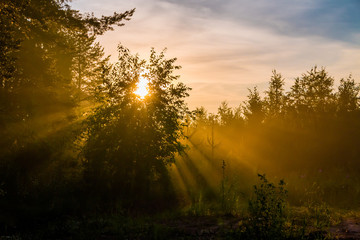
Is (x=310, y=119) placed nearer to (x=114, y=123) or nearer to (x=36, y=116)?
(x=114, y=123)

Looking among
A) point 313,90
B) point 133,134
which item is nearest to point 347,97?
point 313,90

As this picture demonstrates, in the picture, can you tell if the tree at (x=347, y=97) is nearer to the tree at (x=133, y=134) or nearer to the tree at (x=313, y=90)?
the tree at (x=313, y=90)

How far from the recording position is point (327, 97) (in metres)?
27.2

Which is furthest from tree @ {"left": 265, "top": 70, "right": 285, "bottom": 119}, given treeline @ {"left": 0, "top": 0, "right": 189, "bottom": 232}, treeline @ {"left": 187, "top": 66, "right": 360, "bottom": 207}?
treeline @ {"left": 0, "top": 0, "right": 189, "bottom": 232}

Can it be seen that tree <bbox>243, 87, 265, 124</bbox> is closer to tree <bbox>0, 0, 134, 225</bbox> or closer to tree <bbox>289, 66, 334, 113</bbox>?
tree <bbox>289, 66, 334, 113</bbox>

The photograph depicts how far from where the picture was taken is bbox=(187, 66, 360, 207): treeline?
16577 millimetres

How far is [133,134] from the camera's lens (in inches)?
506

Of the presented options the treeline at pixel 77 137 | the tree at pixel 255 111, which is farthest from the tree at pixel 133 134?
the tree at pixel 255 111

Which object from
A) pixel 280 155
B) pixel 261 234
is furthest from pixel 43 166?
pixel 280 155

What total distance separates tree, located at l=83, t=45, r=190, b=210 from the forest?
0.16 ft

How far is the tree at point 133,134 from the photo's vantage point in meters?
12.9

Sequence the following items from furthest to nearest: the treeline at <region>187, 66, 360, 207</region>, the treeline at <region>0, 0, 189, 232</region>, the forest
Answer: the treeline at <region>187, 66, 360, 207</region> → the treeline at <region>0, 0, 189, 232</region> → the forest

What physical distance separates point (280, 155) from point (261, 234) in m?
16.9

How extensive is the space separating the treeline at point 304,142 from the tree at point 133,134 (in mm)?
1771
